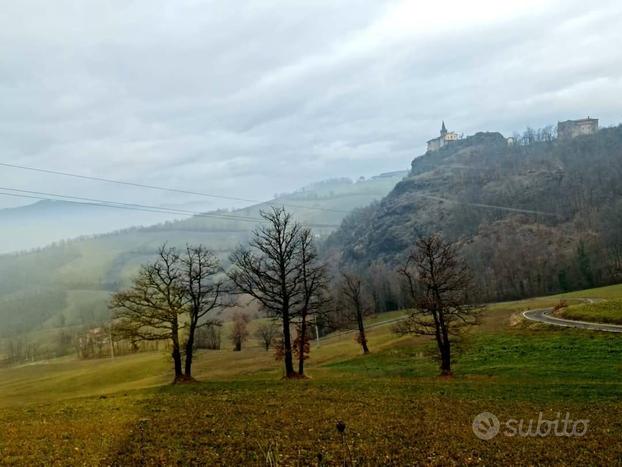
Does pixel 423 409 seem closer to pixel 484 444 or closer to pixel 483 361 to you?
pixel 484 444

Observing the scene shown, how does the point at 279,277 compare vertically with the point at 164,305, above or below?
above

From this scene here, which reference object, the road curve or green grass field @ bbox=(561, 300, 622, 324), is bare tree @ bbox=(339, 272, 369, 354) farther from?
green grass field @ bbox=(561, 300, 622, 324)

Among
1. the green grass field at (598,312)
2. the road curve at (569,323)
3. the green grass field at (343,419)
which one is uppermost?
the green grass field at (343,419)

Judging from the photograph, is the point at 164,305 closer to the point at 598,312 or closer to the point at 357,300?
the point at 357,300

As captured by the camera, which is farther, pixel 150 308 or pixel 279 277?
pixel 150 308

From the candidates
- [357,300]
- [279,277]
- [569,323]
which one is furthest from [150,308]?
[569,323]

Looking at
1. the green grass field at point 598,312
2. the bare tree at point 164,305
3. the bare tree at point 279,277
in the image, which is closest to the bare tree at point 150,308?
the bare tree at point 164,305

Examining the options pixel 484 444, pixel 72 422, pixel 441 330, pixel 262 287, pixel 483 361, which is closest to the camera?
pixel 484 444

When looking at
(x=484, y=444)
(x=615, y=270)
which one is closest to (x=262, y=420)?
(x=484, y=444)

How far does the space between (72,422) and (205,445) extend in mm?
10107

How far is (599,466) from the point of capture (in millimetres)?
14422

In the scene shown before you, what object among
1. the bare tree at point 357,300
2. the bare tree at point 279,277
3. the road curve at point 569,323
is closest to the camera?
the bare tree at point 279,277

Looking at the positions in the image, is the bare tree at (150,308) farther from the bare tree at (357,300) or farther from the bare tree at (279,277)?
the bare tree at (357,300)

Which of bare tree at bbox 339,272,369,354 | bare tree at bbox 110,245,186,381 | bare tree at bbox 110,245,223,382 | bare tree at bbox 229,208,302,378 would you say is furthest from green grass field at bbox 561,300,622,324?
bare tree at bbox 110,245,186,381
